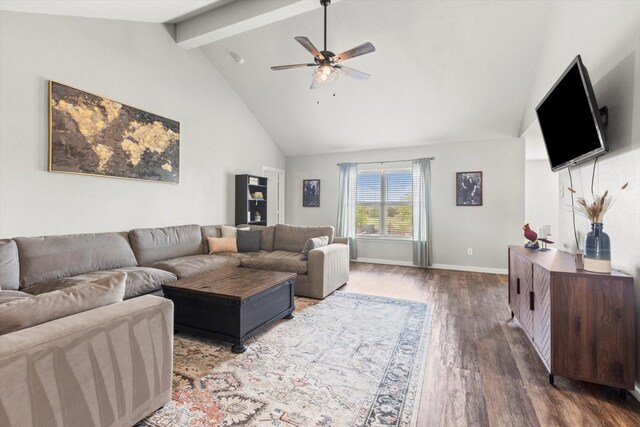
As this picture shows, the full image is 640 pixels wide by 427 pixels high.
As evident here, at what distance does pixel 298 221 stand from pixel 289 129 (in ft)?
6.82

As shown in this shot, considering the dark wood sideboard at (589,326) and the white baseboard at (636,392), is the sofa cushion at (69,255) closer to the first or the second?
the dark wood sideboard at (589,326)

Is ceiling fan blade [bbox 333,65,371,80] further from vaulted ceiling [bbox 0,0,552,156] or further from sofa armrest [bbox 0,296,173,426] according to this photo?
sofa armrest [bbox 0,296,173,426]

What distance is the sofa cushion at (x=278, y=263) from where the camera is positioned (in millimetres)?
3732

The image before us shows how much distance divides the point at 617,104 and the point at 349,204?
451cm

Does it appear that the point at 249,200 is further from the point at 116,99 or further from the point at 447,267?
the point at 447,267

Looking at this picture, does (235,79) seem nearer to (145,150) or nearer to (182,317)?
(145,150)

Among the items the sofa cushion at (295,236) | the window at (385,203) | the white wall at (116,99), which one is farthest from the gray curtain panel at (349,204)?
the white wall at (116,99)

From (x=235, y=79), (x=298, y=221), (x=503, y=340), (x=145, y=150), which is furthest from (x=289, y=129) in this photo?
(x=503, y=340)

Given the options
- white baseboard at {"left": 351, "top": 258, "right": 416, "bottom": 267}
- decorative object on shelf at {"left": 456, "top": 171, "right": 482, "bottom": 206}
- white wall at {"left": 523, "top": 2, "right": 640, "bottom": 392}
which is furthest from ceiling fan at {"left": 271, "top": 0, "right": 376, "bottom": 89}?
white baseboard at {"left": 351, "top": 258, "right": 416, "bottom": 267}

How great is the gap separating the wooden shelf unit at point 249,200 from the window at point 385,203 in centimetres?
199

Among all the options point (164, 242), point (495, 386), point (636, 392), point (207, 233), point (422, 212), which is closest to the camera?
point (636, 392)

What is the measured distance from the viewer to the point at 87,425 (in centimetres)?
124

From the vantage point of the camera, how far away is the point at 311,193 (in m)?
6.74

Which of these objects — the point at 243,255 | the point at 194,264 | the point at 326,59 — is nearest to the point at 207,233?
the point at 243,255
